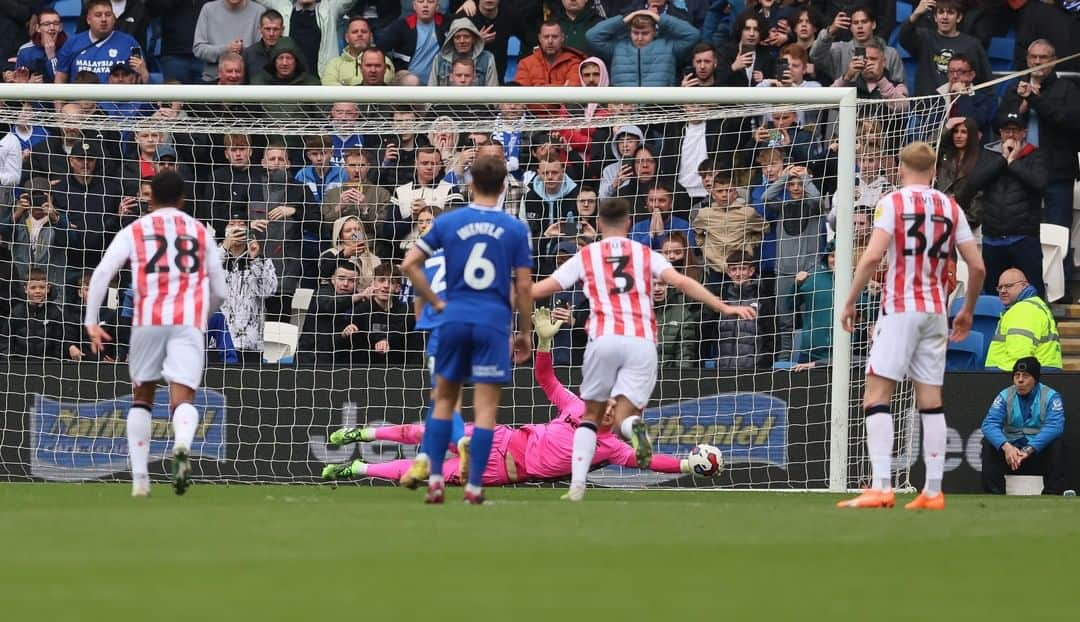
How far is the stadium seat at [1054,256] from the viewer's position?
16469mm

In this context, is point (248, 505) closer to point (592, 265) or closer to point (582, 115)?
point (592, 265)

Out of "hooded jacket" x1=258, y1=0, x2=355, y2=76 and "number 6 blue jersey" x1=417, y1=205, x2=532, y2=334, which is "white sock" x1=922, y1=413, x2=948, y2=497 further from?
"hooded jacket" x1=258, y1=0, x2=355, y2=76

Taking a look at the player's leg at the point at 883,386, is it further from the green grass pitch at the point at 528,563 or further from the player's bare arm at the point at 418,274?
the player's bare arm at the point at 418,274

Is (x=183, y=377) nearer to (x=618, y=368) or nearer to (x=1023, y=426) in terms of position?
(x=618, y=368)

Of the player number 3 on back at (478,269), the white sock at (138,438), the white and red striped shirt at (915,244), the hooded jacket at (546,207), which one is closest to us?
the player number 3 on back at (478,269)

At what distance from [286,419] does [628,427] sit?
14.4 ft

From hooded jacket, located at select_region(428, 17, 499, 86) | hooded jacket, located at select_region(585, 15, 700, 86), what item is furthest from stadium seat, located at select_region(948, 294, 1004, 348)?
hooded jacket, located at select_region(428, 17, 499, 86)

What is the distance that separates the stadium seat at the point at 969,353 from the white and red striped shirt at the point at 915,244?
613 centimetres

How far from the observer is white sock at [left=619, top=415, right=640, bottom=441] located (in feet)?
35.7

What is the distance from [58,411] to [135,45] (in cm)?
446

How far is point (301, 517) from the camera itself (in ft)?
28.2

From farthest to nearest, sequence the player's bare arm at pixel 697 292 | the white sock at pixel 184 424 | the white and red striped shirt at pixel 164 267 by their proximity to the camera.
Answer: the player's bare arm at pixel 697 292, the white and red striped shirt at pixel 164 267, the white sock at pixel 184 424

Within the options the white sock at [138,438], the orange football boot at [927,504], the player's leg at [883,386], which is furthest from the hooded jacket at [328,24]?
the orange football boot at [927,504]

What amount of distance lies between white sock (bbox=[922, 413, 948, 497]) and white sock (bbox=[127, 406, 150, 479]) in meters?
4.51
